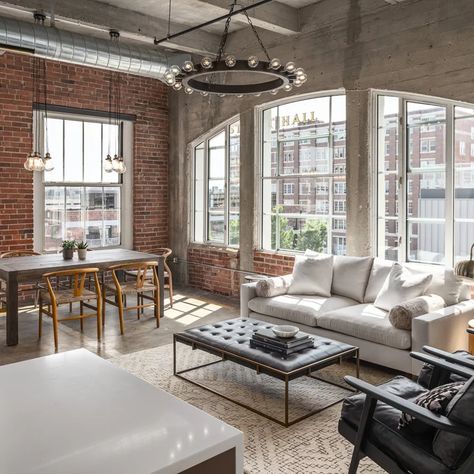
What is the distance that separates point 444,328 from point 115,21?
16.5 feet

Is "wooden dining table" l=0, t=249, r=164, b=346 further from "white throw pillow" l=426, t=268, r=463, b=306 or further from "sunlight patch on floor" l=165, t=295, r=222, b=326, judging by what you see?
"white throw pillow" l=426, t=268, r=463, b=306

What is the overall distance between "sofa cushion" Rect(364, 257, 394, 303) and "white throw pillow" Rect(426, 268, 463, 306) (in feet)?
1.74

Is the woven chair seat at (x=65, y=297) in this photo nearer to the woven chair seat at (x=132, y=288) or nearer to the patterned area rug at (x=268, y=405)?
the woven chair seat at (x=132, y=288)

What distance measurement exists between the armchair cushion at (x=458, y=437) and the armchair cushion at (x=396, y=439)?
0.04 m

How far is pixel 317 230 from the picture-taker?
6730 mm

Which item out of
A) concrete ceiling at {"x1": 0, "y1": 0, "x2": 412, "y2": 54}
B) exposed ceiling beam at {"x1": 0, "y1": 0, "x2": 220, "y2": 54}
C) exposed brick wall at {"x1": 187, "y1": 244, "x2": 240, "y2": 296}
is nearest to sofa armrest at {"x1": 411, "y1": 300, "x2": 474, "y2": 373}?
concrete ceiling at {"x1": 0, "y1": 0, "x2": 412, "y2": 54}

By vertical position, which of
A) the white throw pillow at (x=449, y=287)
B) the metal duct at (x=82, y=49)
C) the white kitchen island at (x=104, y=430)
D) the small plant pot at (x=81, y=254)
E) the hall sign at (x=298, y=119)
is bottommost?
the white throw pillow at (x=449, y=287)

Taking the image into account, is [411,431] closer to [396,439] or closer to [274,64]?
[396,439]

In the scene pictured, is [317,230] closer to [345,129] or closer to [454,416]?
[345,129]

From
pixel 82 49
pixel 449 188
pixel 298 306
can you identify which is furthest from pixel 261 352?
pixel 82 49

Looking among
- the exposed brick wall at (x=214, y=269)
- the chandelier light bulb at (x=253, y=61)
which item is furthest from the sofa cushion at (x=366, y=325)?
the exposed brick wall at (x=214, y=269)

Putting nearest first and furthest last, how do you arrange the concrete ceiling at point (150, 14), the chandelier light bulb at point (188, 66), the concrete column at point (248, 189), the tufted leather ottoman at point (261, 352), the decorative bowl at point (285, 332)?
1. the tufted leather ottoman at point (261, 352)
2. the decorative bowl at point (285, 332)
3. the chandelier light bulb at point (188, 66)
4. the concrete ceiling at point (150, 14)
5. the concrete column at point (248, 189)

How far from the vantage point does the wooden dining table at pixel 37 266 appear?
531cm

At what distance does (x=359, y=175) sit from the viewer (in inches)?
236
